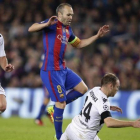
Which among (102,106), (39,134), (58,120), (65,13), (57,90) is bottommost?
(39,134)

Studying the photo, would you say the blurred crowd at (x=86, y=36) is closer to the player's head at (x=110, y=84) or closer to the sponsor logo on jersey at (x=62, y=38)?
the sponsor logo on jersey at (x=62, y=38)

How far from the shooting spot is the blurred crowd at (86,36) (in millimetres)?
15453

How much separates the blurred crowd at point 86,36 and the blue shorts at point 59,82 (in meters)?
7.00

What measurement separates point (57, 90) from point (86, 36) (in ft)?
30.4

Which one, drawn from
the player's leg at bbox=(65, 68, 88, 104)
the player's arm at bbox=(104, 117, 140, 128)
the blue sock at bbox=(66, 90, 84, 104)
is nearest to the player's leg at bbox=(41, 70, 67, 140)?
the player's leg at bbox=(65, 68, 88, 104)

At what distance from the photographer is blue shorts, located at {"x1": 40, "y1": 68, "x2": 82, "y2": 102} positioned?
Answer: 7590 mm

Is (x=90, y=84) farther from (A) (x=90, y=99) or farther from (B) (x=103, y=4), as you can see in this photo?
(A) (x=90, y=99)

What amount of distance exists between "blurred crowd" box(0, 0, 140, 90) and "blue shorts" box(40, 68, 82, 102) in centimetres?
700

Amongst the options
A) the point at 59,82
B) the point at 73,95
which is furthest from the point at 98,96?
the point at 73,95

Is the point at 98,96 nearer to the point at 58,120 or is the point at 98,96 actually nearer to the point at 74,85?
the point at 58,120

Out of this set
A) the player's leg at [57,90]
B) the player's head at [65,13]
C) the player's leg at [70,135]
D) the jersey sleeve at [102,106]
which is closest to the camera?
the jersey sleeve at [102,106]

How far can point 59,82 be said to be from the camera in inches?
301

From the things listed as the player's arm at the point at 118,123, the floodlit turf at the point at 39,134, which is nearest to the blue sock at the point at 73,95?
the floodlit turf at the point at 39,134

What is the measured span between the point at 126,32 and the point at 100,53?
1351mm
